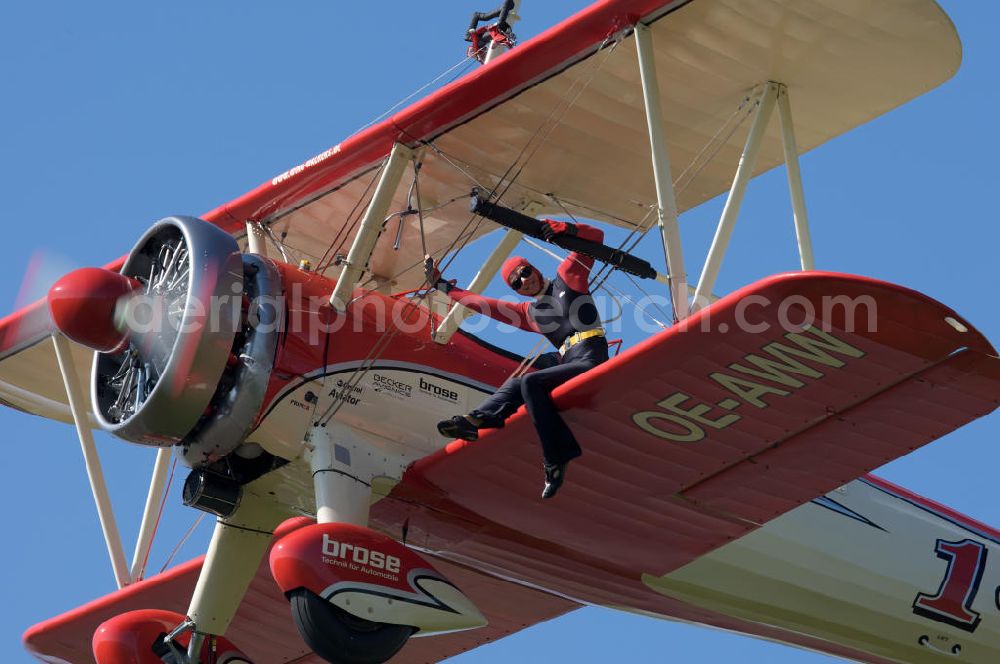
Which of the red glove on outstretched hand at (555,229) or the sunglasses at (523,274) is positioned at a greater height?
the red glove on outstretched hand at (555,229)

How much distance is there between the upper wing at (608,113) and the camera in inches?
→ 433

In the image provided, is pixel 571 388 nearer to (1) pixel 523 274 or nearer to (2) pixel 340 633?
(1) pixel 523 274

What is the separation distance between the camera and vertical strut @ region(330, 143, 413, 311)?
441 inches

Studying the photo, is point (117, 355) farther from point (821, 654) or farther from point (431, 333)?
point (821, 654)

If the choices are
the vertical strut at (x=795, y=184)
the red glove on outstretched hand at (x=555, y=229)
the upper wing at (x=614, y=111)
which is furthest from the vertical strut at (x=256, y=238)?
the vertical strut at (x=795, y=184)

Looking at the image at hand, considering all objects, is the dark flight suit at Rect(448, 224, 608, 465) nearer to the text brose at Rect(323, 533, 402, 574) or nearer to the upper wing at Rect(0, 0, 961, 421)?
the upper wing at Rect(0, 0, 961, 421)

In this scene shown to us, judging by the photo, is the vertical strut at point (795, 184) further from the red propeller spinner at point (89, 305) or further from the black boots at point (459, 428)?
the red propeller spinner at point (89, 305)

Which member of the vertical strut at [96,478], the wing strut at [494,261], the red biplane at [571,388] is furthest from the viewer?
the vertical strut at [96,478]

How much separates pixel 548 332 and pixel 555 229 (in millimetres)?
705

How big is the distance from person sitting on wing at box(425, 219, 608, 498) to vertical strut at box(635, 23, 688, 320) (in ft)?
1.74

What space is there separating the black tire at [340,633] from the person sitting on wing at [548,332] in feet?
4.34

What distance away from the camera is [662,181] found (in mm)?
10641

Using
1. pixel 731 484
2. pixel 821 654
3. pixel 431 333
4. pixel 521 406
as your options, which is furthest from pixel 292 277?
pixel 821 654

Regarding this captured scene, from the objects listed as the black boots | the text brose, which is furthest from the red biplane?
the black boots
